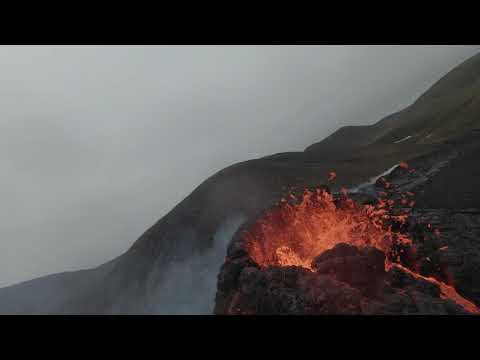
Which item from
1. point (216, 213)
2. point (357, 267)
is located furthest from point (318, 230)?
point (216, 213)

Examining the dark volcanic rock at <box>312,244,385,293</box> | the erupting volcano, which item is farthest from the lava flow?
the dark volcanic rock at <box>312,244,385,293</box>

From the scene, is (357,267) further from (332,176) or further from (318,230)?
(332,176)

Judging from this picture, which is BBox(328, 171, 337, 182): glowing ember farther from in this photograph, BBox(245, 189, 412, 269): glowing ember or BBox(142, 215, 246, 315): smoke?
BBox(245, 189, 412, 269): glowing ember

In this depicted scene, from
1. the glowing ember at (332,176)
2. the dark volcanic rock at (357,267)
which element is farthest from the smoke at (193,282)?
the dark volcanic rock at (357,267)

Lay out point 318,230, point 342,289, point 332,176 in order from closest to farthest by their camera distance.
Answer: point 342,289
point 318,230
point 332,176

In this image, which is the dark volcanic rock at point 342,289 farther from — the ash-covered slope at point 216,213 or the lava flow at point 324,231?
the ash-covered slope at point 216,213

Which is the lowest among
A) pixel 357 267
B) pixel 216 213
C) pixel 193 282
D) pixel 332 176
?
pixel 193 282

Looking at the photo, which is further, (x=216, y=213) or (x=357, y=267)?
(x=216, y=213)

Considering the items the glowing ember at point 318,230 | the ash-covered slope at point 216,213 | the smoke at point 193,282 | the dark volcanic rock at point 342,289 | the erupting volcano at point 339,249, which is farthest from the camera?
the ash-covered slope at point 216,213
